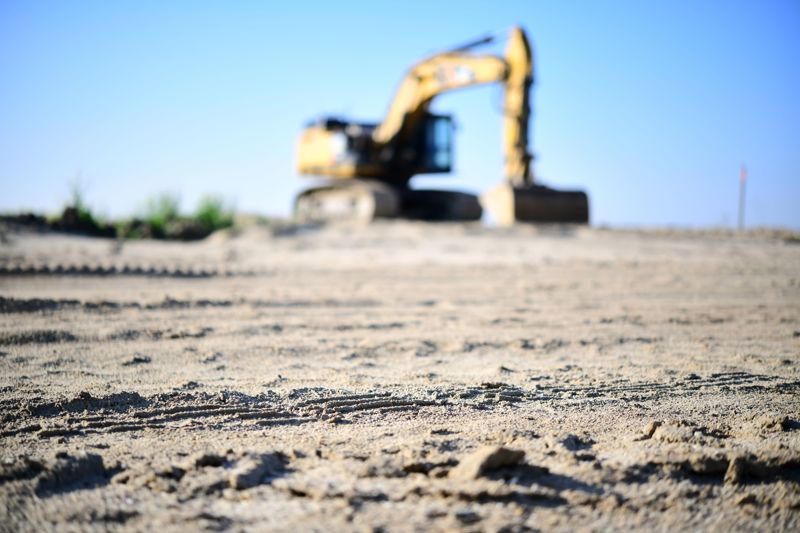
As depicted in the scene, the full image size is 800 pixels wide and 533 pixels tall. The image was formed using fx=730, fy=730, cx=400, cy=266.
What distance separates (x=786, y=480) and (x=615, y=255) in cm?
861

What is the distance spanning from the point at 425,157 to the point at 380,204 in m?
2.28

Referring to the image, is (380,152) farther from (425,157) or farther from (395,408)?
(395,408)

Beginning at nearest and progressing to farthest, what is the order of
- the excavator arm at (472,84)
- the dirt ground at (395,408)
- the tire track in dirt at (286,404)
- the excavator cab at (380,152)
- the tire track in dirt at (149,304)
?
the dirt ground at (395,408), the tire track in dirt at (286,404), the tire track in dirt at (149,304), the excavator arm at (472,84), the excavator cab at (380,152)

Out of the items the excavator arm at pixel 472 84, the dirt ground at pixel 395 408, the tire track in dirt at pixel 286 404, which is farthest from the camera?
the excavator arm at pixel 472 84

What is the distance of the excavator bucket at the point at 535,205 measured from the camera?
1355cm

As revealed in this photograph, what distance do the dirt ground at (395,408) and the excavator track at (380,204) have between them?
33.6ft

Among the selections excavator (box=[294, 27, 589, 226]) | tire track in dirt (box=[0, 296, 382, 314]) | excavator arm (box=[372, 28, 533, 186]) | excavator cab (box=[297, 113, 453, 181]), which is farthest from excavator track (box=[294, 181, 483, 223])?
tire track in dirt (box=[0, 296, 382, 314])

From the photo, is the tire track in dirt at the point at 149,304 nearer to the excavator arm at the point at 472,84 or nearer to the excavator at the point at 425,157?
the excavator at the point at 425,157

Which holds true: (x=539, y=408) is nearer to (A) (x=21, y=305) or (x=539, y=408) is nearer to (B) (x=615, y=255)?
(A) (x=21, y=305)

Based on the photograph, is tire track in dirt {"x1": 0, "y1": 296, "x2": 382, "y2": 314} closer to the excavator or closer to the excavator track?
the excavator

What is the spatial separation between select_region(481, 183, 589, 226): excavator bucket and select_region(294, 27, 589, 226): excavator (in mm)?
19

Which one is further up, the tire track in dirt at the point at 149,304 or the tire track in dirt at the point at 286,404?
the tire track in dirt at the point at 149,304

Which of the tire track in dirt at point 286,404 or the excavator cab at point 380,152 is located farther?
the excavator cab at point 380,152

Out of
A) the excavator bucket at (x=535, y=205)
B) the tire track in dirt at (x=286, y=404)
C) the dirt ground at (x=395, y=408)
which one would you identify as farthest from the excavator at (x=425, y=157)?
the tire track in dirt at (x=286, y=404)
